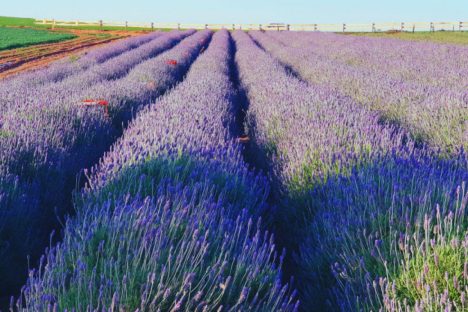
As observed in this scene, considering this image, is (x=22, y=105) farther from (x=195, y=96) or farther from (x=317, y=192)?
(x=317, y=192)

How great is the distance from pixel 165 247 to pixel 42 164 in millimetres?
1951

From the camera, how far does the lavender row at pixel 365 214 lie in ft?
5.57

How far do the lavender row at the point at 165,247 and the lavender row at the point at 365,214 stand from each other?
271 mm

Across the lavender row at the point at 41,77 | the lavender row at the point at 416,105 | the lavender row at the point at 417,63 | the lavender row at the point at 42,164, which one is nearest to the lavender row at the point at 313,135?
the lavender row at the point at 416,105

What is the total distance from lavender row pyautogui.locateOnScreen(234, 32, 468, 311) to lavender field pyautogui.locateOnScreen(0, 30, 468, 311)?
0.01 metres

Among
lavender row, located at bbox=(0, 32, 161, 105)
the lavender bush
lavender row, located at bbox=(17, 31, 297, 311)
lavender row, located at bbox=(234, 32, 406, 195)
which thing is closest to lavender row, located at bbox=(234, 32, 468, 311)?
lavender row, located at bbox=(234, 32, 406, 195)

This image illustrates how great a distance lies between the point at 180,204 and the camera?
2.10 metres

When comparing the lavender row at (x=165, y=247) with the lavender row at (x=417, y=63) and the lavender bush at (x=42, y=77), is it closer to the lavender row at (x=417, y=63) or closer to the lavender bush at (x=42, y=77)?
the lavender bush at (x=42, y=77)

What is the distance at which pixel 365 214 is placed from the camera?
2277 millimetres

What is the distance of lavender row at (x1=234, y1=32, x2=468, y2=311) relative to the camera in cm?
170

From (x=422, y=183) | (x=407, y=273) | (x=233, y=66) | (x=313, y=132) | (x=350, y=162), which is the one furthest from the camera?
(x=233, y=66)

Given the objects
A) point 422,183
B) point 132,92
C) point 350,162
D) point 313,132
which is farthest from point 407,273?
point 132,92

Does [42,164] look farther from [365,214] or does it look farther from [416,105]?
[416,105]

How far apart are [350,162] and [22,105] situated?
10.5 ft
